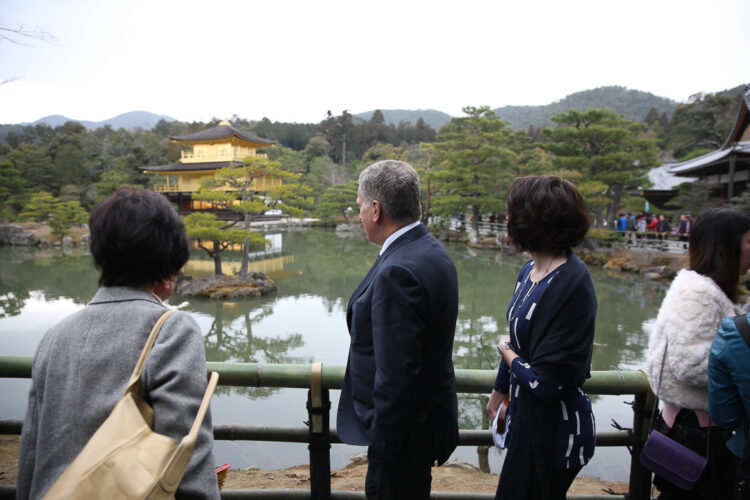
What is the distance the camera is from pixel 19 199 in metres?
17.9

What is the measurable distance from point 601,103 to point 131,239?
78695 millimetres

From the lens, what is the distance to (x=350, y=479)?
90.4 inches

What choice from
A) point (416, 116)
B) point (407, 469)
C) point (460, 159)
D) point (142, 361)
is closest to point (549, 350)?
point (407, 469)

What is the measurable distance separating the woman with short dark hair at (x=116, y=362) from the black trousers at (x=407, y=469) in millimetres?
381

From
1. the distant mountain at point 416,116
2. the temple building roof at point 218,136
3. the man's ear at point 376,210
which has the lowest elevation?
the man's ear at point 376,210

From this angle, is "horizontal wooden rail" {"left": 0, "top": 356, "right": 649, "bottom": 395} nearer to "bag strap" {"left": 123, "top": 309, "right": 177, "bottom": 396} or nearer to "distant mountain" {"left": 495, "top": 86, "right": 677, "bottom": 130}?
"bag strap" {"left": 123, "top": 309, "right": 177, "bottom": 396}

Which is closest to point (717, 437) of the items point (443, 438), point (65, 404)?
point (443, 438)

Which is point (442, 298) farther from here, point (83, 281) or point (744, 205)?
point (83, 281)

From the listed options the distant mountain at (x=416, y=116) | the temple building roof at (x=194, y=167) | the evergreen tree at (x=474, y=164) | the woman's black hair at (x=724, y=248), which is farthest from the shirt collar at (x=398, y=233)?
the distant mountain at (x=416, y=116)

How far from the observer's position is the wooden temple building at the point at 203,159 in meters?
18.4

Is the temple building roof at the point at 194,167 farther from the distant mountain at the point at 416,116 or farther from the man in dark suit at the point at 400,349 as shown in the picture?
the distant mountain at the point at 416,116

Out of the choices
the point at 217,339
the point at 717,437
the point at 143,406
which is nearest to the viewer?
the point at 143,406

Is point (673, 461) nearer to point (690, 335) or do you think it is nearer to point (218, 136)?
point (690, 335)

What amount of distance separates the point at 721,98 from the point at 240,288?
2387 cm
